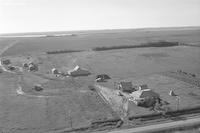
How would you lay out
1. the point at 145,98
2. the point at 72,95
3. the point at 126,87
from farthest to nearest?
1. the point at 126,87
2. the point at 72,95
3. the point at 145,98

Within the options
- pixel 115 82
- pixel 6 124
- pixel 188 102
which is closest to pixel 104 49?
pixel 115 82

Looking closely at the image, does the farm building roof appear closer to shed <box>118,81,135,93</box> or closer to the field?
shed <box>118,81,135,93</box>

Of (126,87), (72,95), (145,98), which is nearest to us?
(145,98)

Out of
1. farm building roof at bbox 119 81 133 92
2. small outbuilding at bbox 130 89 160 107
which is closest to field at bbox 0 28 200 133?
small outbuilding at bbox 130 89 160 107

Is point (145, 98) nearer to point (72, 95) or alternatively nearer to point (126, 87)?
point (126, 87)

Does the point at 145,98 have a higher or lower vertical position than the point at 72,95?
higher

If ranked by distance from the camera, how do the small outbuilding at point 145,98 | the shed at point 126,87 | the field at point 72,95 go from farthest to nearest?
the shed at point 126,87
the small outbuilding at point 145,98
the field at point 72,95

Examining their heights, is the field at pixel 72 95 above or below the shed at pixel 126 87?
below

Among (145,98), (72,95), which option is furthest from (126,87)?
(72,95)

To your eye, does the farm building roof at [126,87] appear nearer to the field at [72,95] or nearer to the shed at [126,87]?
the shed at [126,87]

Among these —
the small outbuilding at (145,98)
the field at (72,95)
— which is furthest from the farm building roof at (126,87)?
the small outbuilding at (145,98)

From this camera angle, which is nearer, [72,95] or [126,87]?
[72,95]
